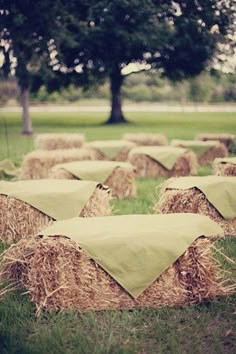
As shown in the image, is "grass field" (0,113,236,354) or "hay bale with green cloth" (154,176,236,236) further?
"hay bale with green cloth" (154,176,236,236)

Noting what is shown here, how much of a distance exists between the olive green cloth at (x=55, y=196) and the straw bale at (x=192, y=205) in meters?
0.84

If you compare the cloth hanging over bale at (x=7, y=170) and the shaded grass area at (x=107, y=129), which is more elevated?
the cloth hanging over bale at (x=7, y=170)

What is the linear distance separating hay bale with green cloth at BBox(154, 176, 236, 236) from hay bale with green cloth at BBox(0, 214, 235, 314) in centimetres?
192

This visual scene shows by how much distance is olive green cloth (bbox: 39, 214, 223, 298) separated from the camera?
447cm

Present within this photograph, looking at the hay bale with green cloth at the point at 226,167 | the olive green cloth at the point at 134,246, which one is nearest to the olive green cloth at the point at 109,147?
the hay bale with green cloth at the point at 226,167

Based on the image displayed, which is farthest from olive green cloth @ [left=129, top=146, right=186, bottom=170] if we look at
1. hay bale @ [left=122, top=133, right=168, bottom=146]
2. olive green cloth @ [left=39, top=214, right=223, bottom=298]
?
olive green cloth @ [left=39, top=214, right=223, bottom=298]

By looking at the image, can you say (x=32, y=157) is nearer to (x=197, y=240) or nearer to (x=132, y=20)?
(x=197, y=240)

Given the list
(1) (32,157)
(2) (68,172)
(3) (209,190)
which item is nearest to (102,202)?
(3) (209,190)

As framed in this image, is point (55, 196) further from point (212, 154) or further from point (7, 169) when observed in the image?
point (212, 154)

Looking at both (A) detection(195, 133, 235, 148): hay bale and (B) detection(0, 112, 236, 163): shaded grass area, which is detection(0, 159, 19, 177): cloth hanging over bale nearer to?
(B) detection(0, 112, 236, 163): shaded grass area

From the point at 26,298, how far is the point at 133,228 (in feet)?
3.16

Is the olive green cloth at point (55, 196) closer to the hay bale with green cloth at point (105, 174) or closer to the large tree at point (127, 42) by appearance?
the hay bale with green cloth at point (105, 174)

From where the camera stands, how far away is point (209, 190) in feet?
22.1

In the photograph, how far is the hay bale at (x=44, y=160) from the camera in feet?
37.0
